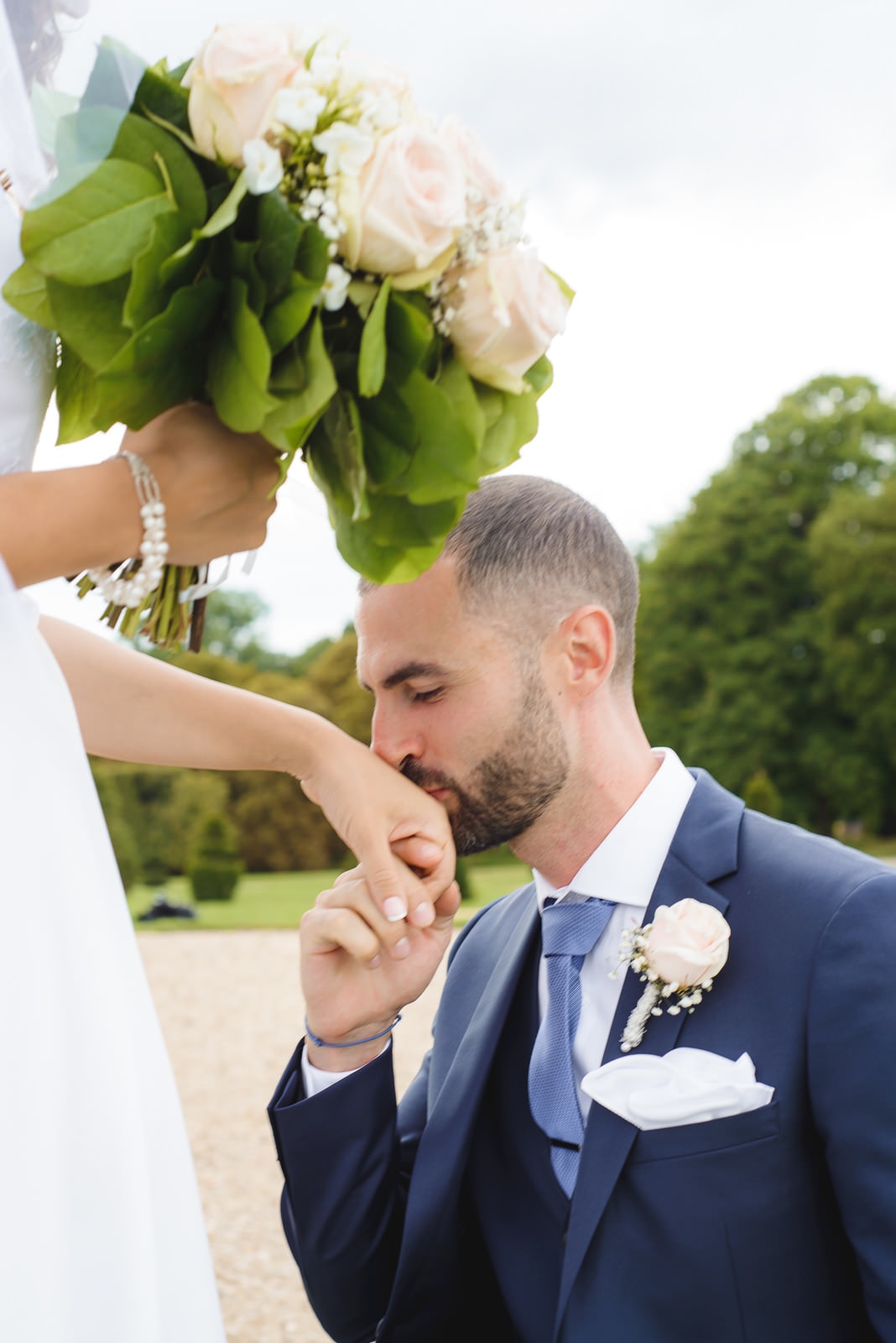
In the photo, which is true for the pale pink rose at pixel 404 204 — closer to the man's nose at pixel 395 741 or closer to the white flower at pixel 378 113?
the white flower at pixel 378 113

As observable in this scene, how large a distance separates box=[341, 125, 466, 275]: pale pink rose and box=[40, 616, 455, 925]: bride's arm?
723 millimetres

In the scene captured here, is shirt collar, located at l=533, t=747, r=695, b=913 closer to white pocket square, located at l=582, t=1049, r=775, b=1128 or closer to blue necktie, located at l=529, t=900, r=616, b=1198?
blue necktie, located at l=529, t=900, r=616, b=1198

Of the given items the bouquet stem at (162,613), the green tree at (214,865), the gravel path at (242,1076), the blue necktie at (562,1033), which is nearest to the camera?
the bouquet stem at (162,613)

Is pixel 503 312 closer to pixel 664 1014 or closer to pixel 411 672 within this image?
pixel 411 672

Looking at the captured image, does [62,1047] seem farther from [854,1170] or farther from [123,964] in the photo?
[854,1170]

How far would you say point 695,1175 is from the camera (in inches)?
77.2

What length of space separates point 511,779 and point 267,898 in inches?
827

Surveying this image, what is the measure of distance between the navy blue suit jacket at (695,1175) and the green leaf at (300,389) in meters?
1.42

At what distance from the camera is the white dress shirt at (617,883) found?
236cm

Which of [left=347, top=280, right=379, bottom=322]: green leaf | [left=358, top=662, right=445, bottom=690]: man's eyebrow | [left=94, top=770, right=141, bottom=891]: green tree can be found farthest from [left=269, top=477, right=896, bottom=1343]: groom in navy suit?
[left=94, top=770, right=141, bottom=891]: green tree

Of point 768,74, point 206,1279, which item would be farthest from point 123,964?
point 768,74

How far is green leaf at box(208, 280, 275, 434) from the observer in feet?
3.81

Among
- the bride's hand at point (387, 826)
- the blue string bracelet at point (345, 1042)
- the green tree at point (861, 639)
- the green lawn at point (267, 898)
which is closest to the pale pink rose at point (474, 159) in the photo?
the bride's hand at point (387, 826)

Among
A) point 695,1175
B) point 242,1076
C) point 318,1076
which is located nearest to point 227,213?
point 695,1175
